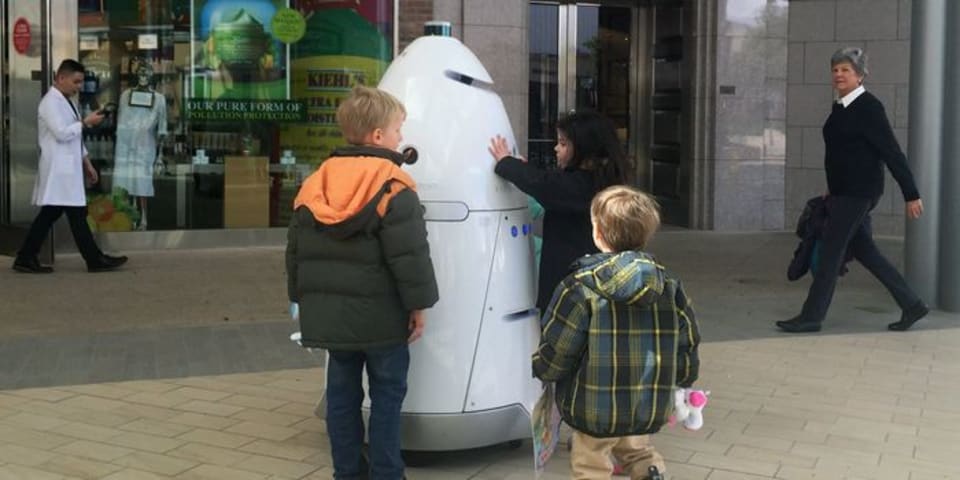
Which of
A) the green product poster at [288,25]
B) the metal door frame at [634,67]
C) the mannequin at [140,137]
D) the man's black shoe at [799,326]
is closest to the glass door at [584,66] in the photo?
the metal door frame at [634,67]

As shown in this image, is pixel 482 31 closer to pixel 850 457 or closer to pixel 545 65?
pixel 545 65

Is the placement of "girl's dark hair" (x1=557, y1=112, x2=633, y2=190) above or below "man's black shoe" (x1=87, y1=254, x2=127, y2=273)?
above

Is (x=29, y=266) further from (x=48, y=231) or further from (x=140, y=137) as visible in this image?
(x=140, y=137)

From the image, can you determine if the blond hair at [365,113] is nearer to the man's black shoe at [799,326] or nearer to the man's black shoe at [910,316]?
the man's black shoe at [799,326]

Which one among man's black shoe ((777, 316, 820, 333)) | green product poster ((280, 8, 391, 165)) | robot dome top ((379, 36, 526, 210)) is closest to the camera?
robot dome top ((379, 36, 526, 210))

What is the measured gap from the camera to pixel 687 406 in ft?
12.5

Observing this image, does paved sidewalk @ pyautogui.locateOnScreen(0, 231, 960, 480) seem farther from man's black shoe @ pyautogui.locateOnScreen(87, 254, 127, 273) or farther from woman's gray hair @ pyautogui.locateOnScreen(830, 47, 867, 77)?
woman's gray hair @ pyautogui.locateOnScreen(830, 47, 867, 77)

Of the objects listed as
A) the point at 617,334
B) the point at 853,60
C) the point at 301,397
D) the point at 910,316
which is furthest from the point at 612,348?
the point at 910,316

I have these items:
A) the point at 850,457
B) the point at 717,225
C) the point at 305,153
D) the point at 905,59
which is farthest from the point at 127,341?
the point at 905,59

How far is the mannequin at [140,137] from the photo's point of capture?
11633 mm

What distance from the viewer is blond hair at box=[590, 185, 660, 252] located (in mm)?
3648

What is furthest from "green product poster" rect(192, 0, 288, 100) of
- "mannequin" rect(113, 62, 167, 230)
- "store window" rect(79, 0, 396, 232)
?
"mannequin" rect(113, 62, 167, 230)

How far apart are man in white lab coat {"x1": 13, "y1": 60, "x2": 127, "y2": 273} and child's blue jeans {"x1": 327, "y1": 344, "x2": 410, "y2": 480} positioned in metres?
6.25

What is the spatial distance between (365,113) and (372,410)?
109 cm
